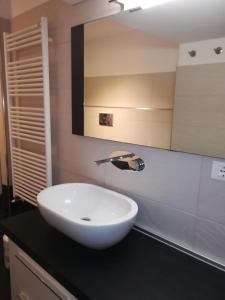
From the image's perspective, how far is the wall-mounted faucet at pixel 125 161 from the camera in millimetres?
1137

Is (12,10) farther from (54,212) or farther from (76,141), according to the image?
(54,212)

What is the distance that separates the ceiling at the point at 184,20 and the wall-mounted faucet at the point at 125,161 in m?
0.55

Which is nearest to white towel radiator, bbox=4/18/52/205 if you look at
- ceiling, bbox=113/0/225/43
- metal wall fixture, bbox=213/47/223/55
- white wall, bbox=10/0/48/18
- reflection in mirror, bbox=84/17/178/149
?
white wall, bbox=10/0/48/18

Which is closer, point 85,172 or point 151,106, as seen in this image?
point 151,106

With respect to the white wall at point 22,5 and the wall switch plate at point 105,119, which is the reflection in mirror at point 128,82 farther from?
the white wall at point 22,5

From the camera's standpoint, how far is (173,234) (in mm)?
1057

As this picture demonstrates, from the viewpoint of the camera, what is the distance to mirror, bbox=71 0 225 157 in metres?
0.86

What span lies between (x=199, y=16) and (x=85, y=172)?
994 millimetres

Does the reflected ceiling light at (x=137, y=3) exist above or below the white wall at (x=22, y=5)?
below

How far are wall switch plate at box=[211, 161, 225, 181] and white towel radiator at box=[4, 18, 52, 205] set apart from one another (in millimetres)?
1053

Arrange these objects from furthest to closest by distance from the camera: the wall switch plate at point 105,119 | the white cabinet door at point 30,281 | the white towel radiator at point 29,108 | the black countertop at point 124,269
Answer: the white towel radiator at point 29,108
the wall switch plate at point 105,119
the white cabinet door at point 30,281
the black countertop at point 124,269

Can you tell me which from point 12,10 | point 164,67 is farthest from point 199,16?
point 12,10

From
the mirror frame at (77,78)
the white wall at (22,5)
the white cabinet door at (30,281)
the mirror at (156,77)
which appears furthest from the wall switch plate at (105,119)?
the white wall at (22,5)

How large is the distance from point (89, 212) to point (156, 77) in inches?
30.1
